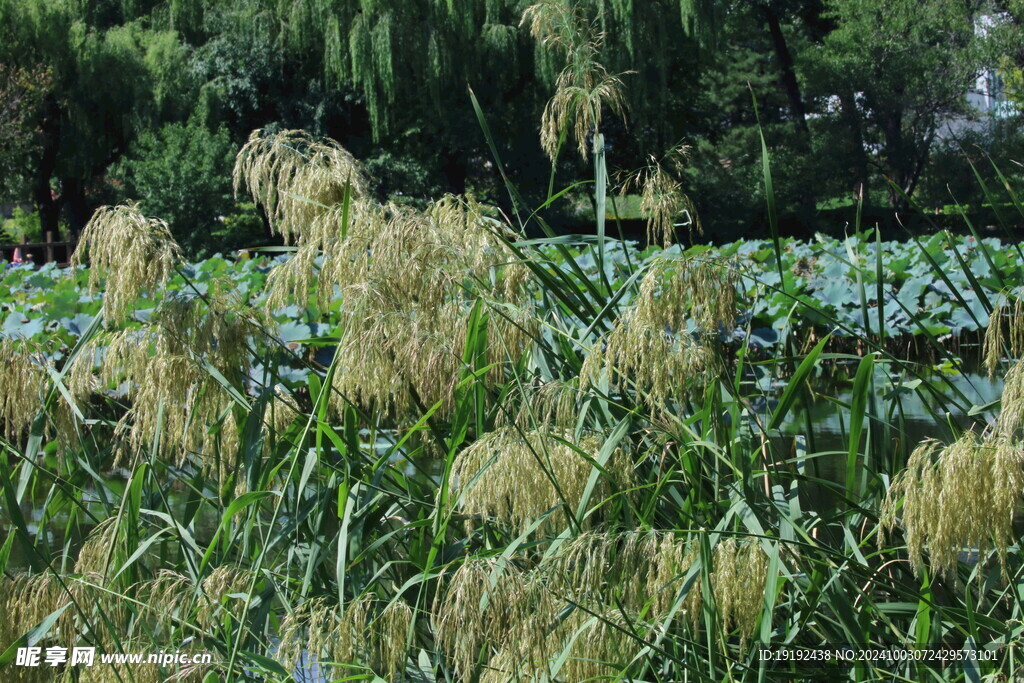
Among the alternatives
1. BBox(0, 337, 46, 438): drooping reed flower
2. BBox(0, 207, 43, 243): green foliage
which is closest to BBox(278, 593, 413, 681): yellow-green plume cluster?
BBox(0, 337, 46, 438): drooping reed flower

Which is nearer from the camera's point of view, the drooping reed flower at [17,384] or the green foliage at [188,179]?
the drooping reed flower at [17,384]

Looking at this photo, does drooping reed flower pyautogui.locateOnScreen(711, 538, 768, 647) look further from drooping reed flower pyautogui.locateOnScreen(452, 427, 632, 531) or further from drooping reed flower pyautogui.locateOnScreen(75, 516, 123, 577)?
drooping reed flower pyautogui.locateOnScreen(75, 516, 123, 577)

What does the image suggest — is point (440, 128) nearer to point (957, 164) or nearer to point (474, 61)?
point (474, 61)

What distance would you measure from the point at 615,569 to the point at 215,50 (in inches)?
602

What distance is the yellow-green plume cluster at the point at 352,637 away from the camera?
4.21 feet

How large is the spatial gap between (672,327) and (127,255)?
74 cm

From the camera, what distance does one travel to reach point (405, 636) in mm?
1345

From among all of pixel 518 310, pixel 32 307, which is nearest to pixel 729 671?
pixel 518 310

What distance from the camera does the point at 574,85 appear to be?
1769 millimetres

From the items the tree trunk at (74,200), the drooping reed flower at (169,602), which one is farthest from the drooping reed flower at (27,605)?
the tree trunk at (74,200)

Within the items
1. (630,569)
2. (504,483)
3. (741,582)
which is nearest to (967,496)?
(741,582)

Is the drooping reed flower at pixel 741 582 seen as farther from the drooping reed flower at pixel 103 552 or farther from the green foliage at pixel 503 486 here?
the drooping reed flower at pixel 103 552

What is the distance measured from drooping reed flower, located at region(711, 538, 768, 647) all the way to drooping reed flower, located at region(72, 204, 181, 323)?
33.1 inches

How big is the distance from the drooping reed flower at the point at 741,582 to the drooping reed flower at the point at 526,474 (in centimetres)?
19
